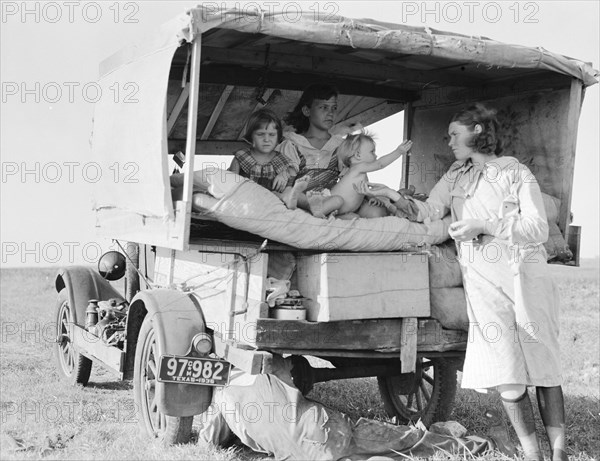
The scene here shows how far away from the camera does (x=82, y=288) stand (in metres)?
7.15

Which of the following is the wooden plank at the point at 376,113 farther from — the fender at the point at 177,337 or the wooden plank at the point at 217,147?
the fender at the point at 177,337

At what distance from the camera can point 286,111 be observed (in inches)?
280

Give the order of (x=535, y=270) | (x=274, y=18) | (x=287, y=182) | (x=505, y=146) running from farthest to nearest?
(x=505, y=146)
(x=287, y=182)
(x=535, y=270)
(x=274, y=18)

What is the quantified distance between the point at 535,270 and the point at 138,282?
11.6 ft

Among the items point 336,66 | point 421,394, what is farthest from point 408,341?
point 336,66

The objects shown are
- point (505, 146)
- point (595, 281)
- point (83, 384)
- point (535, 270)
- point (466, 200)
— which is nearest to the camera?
point (535, 270)

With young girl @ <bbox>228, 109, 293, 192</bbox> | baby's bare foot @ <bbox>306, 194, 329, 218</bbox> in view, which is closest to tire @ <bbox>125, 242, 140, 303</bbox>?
young girl @ <bbox>228, 109, 293, 192</bbox>

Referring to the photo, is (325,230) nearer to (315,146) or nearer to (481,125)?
(481,125)

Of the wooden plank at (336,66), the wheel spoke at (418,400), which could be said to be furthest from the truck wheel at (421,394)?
the wooden plank at (336,66)

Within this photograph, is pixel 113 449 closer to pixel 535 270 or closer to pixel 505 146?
pixel 535 270

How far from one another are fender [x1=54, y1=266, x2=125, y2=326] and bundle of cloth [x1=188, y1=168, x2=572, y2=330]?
3.07m

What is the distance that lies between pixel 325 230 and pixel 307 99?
6.23 ft

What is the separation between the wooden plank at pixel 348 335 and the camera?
13.5 feet

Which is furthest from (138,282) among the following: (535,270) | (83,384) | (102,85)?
(535,270)
